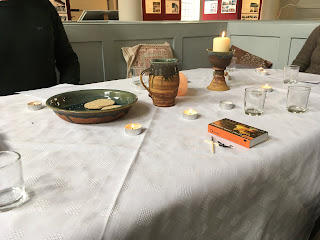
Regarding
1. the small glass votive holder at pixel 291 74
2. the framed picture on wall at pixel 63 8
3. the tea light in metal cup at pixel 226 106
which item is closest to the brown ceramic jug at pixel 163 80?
the tea light in metal cup at pixel 226 106

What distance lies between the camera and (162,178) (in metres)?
0.55

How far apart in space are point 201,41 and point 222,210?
9.00 ft

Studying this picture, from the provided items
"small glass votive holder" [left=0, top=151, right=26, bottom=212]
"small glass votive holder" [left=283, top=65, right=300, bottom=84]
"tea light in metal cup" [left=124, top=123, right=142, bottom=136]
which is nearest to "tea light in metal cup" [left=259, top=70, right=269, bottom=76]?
"small glass votive holder" [left=283, top=65, right=300, bottom=84]

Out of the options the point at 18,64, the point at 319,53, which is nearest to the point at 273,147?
the point at 18,64

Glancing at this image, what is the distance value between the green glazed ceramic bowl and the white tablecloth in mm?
26

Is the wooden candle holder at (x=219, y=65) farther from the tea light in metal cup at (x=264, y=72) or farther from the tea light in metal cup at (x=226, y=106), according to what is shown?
the tea light in metal cup at (x=264, y=72)

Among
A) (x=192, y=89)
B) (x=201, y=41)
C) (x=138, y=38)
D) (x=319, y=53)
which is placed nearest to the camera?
(x=192, y=89)

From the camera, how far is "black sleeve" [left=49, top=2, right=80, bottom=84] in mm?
1787

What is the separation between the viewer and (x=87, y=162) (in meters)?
0.61

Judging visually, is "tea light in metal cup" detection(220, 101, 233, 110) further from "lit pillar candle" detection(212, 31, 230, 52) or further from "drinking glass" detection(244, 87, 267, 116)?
"lit pillar candle" detection(212, 31, 230, 52)

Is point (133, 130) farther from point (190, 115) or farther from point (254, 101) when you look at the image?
point (254, 101)

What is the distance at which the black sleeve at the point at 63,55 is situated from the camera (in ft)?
5.86

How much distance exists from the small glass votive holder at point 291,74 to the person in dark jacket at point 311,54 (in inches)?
39.2

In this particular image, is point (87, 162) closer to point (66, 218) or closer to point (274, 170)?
point (66, 218)
